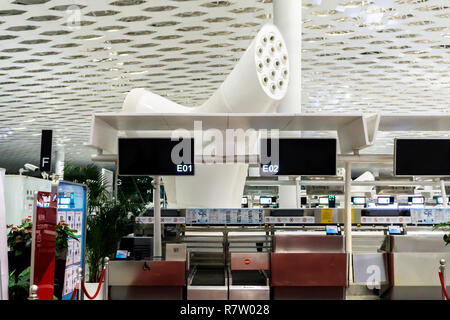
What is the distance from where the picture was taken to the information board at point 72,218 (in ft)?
18.3

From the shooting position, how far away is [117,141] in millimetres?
5645

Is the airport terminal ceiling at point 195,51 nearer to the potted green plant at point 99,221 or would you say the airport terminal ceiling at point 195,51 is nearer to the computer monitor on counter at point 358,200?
the potted green plant at point 99,221

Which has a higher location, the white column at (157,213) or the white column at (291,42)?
the white column at (291,42)

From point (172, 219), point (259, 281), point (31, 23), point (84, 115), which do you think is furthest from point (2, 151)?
point (259, 281)

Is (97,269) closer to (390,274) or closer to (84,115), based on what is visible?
(390,274)

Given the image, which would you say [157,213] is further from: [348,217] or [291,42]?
[291,42]

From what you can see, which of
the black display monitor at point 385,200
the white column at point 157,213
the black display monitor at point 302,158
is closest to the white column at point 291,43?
the black display monitor at point 302,158

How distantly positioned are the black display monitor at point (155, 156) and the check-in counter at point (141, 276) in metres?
1.19

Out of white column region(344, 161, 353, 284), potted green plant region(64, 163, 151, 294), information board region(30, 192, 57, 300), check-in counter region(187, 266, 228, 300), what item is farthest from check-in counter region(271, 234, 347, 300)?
potted green plant region(64, 163, 151, 294)

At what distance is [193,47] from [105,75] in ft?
13.9

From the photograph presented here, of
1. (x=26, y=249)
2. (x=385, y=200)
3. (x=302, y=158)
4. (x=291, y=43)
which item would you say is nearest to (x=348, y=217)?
(x=302, y=158)

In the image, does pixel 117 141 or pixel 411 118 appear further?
pixel 117 141

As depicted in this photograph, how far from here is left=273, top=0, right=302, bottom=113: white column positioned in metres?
8.13

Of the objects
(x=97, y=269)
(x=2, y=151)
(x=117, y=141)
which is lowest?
(x=97, y=269)
